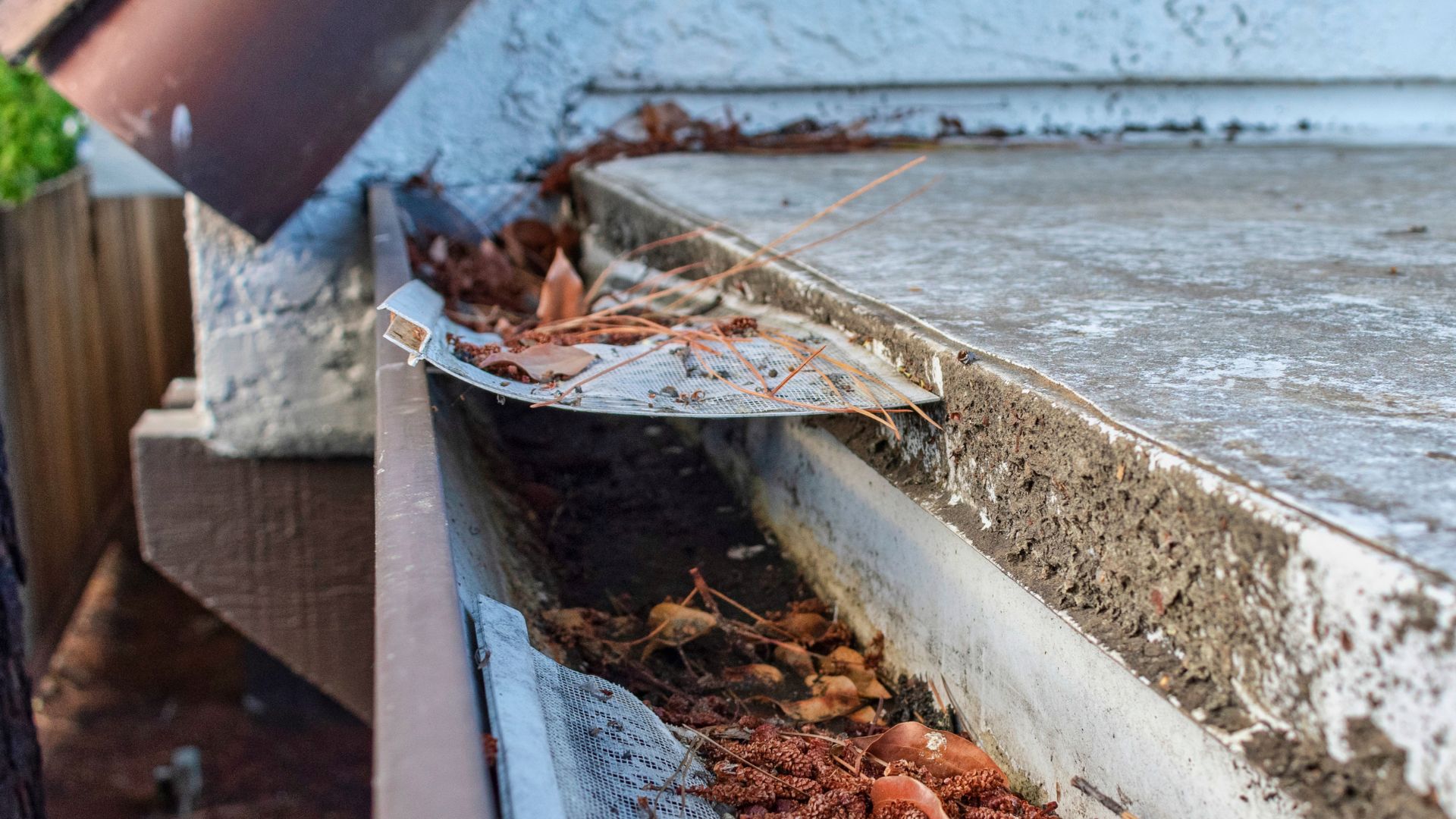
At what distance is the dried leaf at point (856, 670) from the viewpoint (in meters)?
1.18

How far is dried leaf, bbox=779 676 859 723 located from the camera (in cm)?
112

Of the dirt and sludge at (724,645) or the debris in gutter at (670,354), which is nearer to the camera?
the dirt and sludge at (724,645)

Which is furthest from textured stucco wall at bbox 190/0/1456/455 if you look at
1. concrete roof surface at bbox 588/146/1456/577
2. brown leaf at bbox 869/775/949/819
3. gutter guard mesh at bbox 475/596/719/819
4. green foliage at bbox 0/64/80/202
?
green foliage at bbox 0/64/80/202

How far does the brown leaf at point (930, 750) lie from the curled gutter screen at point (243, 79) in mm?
1774

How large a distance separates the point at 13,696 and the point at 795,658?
1308 millimetres

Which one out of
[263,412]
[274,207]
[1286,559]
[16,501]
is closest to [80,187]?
[16,501]

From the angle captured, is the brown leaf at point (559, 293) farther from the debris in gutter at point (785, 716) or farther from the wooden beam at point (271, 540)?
the wooden beam at point (271, 540)

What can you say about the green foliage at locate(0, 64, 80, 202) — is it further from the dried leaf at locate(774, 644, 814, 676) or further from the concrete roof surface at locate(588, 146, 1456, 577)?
the dried leaf at locate(774, 644, 814, 676)

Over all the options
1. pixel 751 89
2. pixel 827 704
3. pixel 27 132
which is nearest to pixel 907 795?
pixel 827 704

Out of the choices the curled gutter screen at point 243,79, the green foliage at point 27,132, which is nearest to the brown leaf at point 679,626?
the curled gutter screen at point 243,79

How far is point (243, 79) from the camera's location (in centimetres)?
211

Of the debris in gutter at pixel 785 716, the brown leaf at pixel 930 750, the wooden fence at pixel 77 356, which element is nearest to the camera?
the debris in gutter at pixel 785 716

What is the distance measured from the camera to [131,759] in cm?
429

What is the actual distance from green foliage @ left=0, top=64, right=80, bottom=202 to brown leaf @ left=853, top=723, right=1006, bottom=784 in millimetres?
5131
